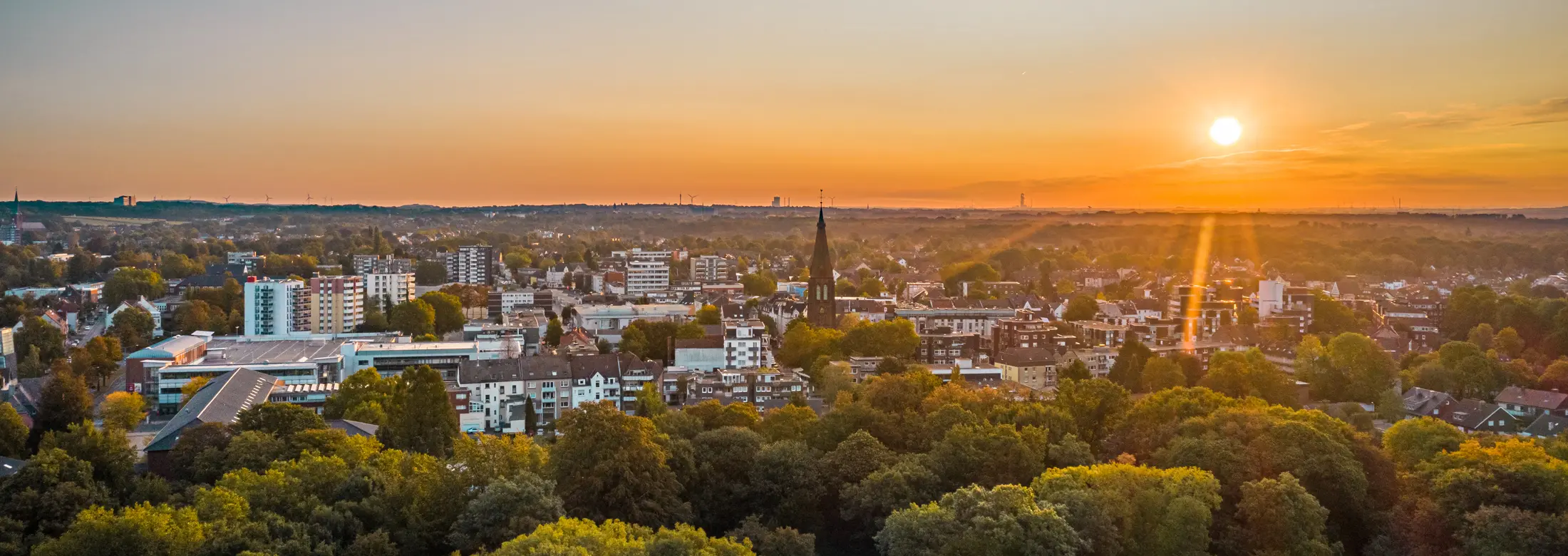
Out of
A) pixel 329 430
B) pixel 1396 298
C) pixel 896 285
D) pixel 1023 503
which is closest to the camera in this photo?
pixel 1023 503

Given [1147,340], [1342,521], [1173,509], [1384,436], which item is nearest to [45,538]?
[1173,509]

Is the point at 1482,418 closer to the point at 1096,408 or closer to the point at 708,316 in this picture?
the point at 1096,408

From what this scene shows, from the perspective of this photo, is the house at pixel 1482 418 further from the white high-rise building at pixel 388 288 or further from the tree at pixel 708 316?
the white high-rise building at pixel 388 288

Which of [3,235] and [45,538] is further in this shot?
[3,235]

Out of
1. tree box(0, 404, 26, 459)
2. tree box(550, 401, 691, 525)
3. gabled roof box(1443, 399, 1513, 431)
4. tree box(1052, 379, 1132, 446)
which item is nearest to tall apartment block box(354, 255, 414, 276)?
tree box(0, 404, 26, 459)

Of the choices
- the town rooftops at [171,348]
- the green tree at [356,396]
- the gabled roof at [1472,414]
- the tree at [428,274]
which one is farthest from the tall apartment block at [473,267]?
the gabled roof at [1472,414]

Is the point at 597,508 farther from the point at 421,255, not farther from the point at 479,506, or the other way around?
the point at 421,255
